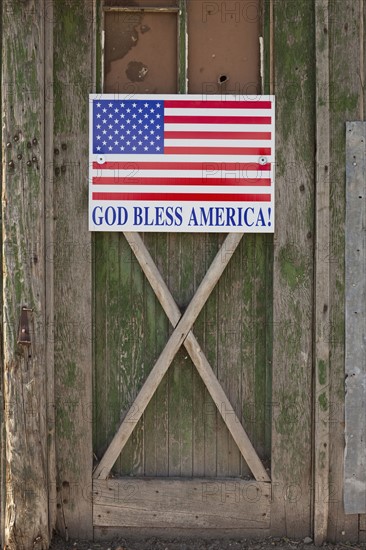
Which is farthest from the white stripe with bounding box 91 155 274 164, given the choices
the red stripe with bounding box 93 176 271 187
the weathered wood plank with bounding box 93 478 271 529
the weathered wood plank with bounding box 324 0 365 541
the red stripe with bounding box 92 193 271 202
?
the weathered wood plank with bounding box 93 478 271 529

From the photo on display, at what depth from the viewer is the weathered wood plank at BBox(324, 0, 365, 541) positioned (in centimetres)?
440

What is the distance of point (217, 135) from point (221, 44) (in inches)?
24.8

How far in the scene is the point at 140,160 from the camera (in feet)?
14.4

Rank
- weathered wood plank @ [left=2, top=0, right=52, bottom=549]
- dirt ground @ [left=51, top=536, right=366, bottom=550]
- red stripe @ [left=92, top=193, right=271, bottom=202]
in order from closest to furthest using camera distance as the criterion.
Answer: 1. weathered wood plank @ [left=2, top=0, right=52, bottom=549]
2. red stripe @ [left=92, top=193, right=271, bottom=202]
3. dirt ground @ [left=51, top=536, right=366, bottom=550]

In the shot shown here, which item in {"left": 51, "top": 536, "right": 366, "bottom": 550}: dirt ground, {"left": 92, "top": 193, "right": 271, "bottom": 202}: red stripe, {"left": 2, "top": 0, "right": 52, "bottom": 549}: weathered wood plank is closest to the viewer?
{"left": 2, "top": 0, "right": 52, "bottom": 549}: weathered wood plank

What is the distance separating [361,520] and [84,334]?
2.33 m

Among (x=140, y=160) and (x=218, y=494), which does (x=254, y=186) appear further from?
(x=218, y=494)

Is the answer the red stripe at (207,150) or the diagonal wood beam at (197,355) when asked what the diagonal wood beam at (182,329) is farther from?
the red stripe at (207,150)

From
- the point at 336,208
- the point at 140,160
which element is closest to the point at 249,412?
the point at 336,208

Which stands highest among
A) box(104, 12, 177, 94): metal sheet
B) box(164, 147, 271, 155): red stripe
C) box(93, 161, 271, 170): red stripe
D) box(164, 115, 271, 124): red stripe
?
box(104, 12, 177, 94): metal sheet

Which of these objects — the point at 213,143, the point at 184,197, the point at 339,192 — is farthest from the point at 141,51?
the point at 339,192

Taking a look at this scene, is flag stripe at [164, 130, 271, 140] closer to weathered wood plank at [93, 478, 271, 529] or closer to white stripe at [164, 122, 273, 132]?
white stripe at [164, 122, 273, 132]

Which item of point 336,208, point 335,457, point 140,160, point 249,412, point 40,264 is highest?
point 140,160

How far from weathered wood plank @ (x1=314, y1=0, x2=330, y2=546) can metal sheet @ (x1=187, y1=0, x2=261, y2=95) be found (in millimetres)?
446
